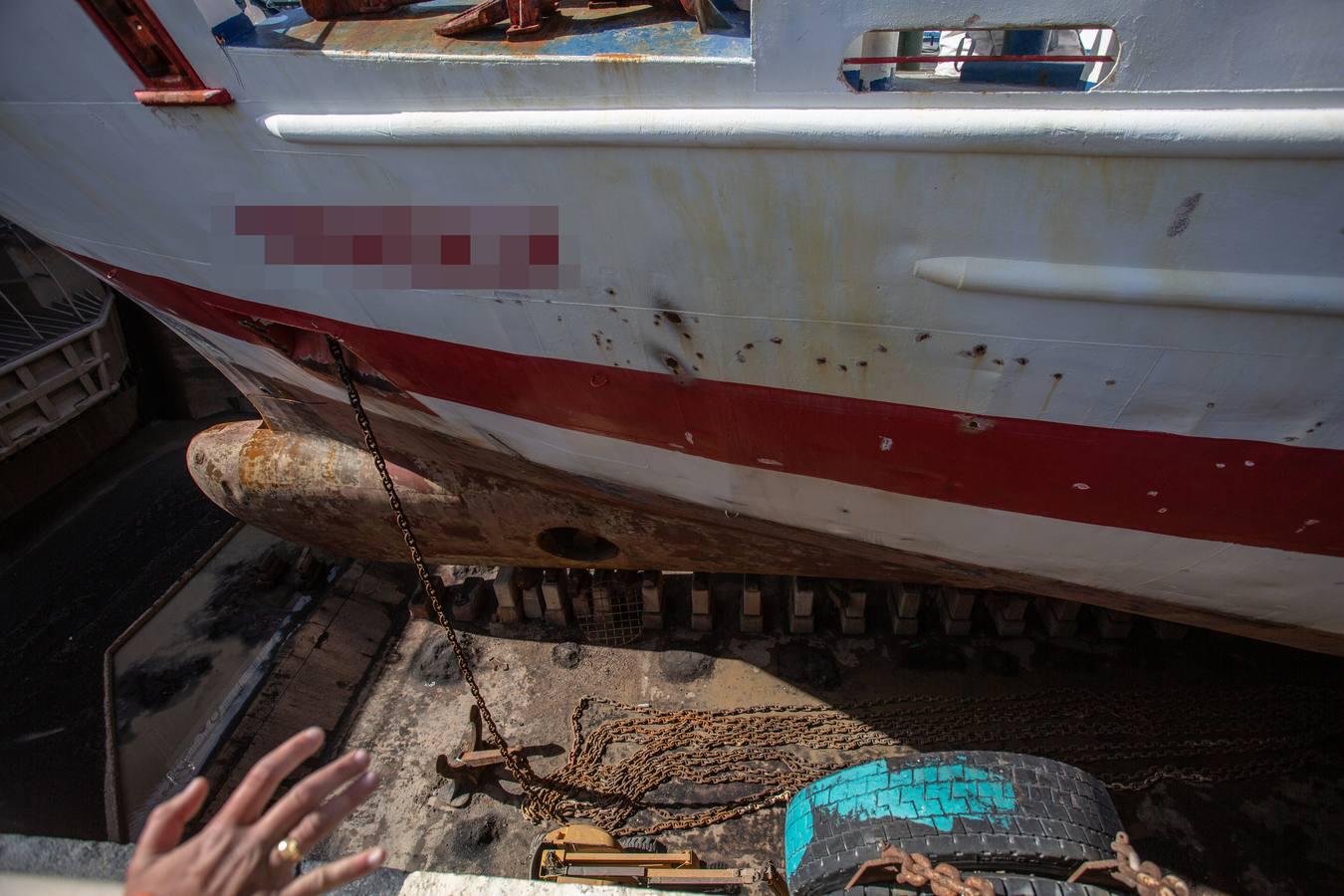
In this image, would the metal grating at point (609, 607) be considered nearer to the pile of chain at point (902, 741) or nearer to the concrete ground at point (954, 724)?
the concrete ground at point (954, 724)

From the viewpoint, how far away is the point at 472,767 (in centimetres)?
365

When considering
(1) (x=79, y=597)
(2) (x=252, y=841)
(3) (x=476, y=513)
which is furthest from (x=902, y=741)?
(1) (x=79, y=597)

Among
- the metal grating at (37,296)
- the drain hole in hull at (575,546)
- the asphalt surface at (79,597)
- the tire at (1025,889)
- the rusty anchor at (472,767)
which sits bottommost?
the asphalt surface at (79,597)

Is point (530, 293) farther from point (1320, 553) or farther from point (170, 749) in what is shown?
point (170, 749)

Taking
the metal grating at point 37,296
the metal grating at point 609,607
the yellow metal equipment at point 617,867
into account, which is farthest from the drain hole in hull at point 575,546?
the metal grating at point 37,296

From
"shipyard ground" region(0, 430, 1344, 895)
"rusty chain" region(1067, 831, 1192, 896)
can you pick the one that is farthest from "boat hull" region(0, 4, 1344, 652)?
"shipyard ground" region(0, 430, 1344, 895)

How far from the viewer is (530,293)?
2430 millimetres

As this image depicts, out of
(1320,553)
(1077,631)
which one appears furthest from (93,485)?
(1320,553)

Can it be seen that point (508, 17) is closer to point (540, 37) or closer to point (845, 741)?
point (540, 37)

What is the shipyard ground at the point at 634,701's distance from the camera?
3.32 metres

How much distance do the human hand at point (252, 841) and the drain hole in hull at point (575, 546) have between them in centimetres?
262

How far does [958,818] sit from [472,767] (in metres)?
2.49

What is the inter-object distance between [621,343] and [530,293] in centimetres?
36

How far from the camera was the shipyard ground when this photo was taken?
131 inches
